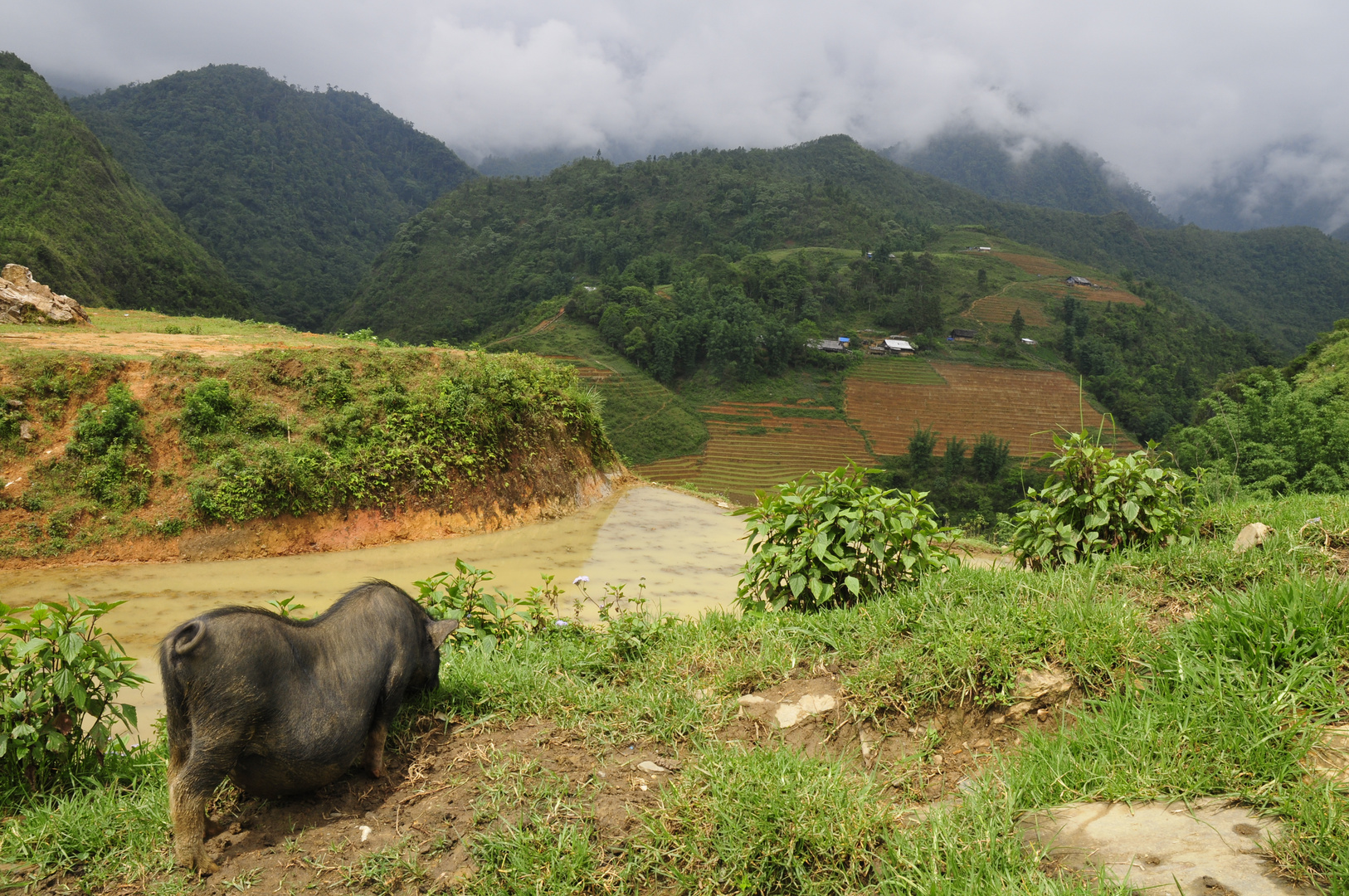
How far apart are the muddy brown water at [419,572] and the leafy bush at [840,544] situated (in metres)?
1.97

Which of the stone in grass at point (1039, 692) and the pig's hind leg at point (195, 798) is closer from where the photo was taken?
the pig's hind leg at point (195, 798)

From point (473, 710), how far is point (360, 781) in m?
0.57

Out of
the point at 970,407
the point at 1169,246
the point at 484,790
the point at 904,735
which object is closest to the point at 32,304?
the point at 484,790

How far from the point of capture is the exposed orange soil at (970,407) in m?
42.3

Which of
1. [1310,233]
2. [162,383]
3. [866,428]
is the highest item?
[1310,233]

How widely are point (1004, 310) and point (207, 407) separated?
57244 millimetres

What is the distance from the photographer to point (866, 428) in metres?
43.7

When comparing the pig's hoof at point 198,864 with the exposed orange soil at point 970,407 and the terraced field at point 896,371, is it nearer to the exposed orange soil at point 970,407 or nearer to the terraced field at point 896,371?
the exposed orange soil at point 970,407

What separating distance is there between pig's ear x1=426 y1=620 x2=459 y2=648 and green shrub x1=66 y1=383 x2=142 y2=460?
31.2 ft

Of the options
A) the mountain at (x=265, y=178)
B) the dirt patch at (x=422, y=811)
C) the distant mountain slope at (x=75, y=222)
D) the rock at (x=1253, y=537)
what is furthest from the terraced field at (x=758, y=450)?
the mountain at (x=265, y=178)

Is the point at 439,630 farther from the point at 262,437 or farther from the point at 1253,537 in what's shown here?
the point at 262,437

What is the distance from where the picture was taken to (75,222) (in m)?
35.6

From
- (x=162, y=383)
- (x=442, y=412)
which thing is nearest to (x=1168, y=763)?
(x=442, y=412)

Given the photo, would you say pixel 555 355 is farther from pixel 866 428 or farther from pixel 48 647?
pixel 48 647
